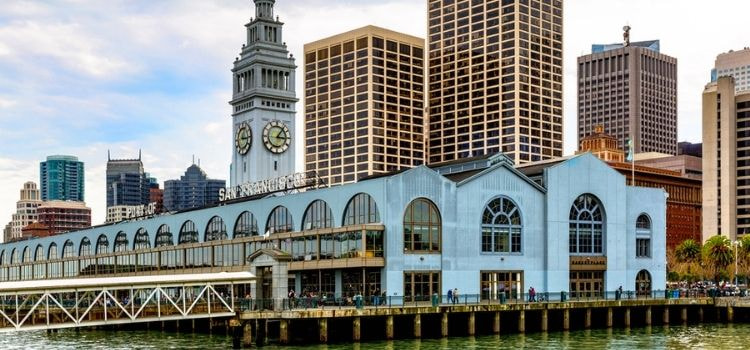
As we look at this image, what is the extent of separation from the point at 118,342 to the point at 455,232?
30032 mm

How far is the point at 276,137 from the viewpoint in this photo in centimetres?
18238

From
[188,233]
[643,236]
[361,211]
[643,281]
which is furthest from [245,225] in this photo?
[643,281]

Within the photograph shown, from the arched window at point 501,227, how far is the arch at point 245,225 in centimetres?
2491

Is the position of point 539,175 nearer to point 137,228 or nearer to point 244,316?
point 244,316

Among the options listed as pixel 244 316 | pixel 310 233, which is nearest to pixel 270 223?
pixel 310 233

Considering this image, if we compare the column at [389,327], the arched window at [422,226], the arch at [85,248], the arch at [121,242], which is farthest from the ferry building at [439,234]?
the arch at [85,248]

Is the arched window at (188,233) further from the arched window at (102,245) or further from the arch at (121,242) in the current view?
the arched window at (102,245)

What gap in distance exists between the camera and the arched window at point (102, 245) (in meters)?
134

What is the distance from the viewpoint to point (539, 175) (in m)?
96.8

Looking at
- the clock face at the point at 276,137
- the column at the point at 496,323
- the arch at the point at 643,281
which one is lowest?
the column at the point at 496,323

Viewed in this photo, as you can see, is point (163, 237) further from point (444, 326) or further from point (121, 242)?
point (444, 326)

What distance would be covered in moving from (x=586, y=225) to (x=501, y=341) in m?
28.1

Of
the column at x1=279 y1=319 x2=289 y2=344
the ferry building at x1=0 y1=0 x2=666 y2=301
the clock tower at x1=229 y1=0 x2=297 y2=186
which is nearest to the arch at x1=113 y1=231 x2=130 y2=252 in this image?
Result: the ferry building at x1=0 y1=0 x2=666 y2=301

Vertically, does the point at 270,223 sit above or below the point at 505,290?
above
